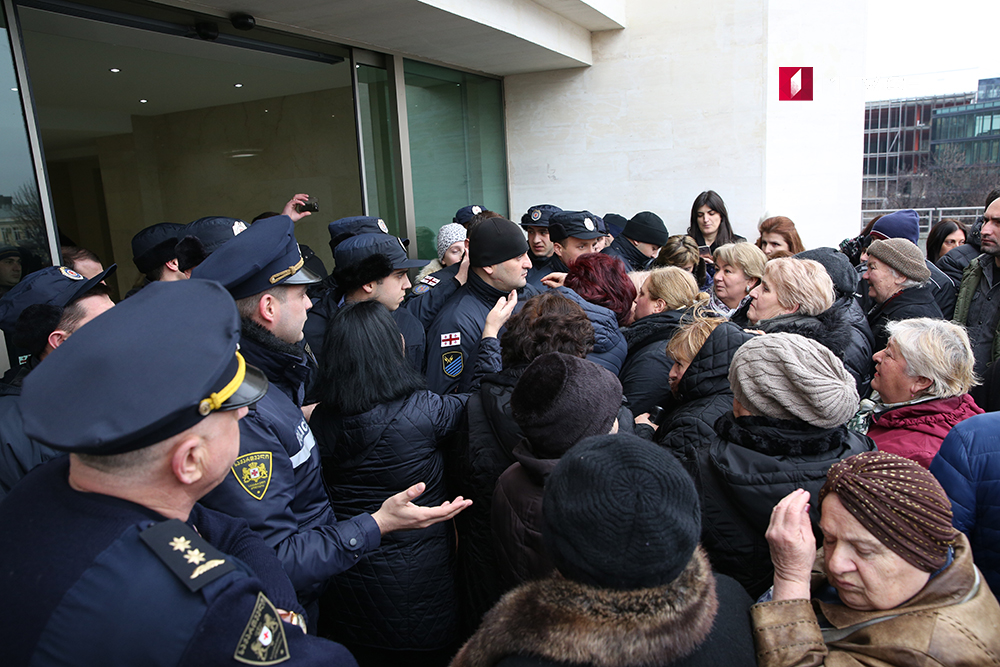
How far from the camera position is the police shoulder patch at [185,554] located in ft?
3.54

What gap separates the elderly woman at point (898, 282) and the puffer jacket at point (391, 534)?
3162mm

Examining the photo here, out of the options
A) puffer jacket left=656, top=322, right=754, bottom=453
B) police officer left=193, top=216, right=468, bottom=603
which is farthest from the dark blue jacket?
police officer left=193, top=216, right=468, bottom=603

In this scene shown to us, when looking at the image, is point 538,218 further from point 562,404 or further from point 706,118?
point 562,404

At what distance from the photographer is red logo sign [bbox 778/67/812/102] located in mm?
7926

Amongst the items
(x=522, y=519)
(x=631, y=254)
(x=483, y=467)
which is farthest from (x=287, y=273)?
(x=631, y=254)

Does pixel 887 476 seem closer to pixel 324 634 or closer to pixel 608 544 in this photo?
pixel 608 544

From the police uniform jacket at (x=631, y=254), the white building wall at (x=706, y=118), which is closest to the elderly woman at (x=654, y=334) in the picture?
the police uniform jacket at (x=631, y=254)

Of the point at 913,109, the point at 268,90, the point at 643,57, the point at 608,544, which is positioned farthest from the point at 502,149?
the point at 608,544

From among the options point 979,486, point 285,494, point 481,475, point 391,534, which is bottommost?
point 391,534

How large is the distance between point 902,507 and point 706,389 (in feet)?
3.92

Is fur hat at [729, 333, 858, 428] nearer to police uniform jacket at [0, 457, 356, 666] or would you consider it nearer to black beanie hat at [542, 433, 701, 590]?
black beanie hat at [542, 433, 701, 590]

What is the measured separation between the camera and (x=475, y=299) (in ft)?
12.3

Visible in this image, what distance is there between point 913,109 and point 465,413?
29.5ft

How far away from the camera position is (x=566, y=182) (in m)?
8.93
